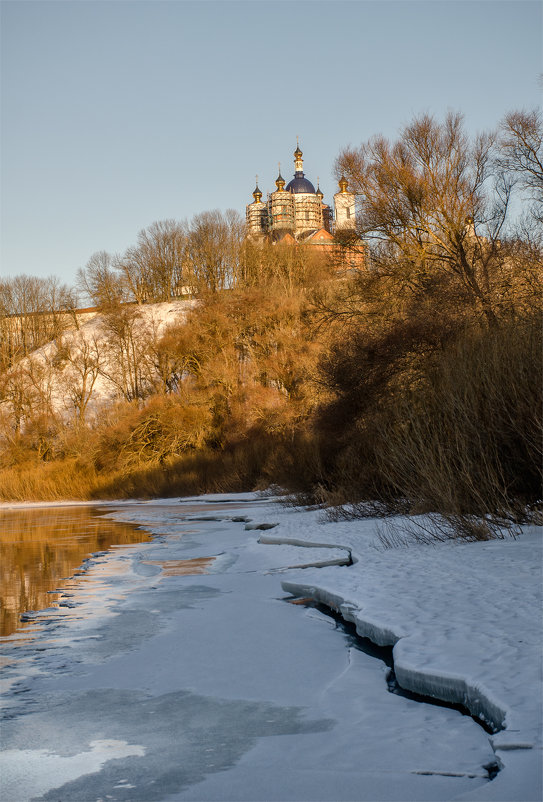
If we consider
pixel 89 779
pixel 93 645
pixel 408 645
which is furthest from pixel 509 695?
pixel 93 645

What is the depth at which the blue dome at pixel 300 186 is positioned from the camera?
126m

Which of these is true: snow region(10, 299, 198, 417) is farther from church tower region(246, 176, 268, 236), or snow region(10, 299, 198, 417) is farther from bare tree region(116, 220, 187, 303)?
church tower region(246, 176, 268, 236)

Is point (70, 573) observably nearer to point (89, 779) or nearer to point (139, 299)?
point (89, 779)

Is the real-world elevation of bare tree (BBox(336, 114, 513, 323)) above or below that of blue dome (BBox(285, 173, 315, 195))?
below

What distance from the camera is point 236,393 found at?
1687 inches

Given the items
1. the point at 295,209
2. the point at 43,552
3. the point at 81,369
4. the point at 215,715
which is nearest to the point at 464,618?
the point at 215,715

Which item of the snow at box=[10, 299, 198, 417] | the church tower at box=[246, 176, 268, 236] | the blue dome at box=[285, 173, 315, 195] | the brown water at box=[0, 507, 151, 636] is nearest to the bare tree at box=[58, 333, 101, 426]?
the snow at box=[10, 299, 198, 417]

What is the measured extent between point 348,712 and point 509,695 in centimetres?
96

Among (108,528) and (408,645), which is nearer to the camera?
(408,645)

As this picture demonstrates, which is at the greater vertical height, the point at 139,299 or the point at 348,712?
the point at 139,299

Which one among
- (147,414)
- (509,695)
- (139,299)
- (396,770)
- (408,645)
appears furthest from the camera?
(139,299)

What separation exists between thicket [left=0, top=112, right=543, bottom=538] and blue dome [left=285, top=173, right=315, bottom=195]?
6071cm

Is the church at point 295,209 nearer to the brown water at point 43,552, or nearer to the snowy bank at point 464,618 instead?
the brown water at point 43,552

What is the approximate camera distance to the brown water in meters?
9.35
